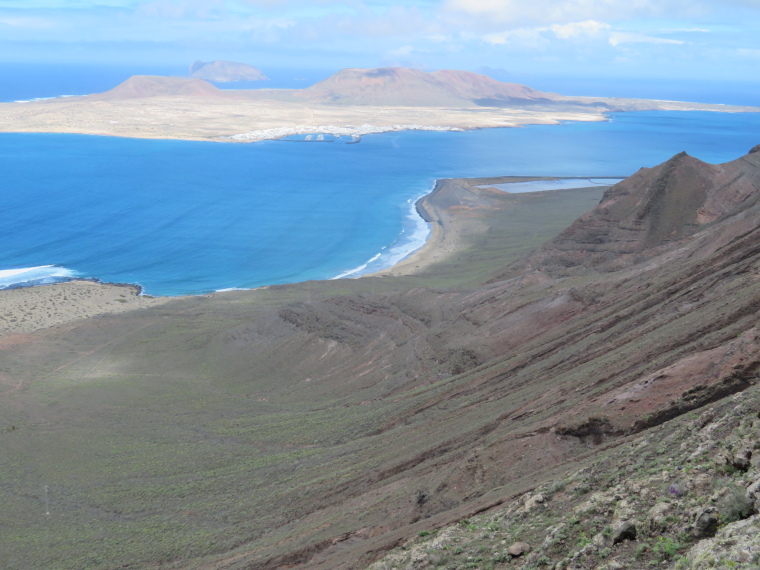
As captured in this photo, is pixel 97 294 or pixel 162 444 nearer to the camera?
pixel 162 444

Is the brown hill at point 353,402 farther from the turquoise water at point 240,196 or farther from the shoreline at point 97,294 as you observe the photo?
the turquoise water at point 240,196

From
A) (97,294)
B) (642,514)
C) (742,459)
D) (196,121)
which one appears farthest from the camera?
(196,121)

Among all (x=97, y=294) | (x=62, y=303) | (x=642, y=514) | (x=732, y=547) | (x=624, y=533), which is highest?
(x=732, y=547)

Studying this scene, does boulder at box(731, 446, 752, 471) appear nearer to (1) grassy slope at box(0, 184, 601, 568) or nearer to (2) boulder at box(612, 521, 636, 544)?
(2) boulder at box(612, 521, 636, 544)

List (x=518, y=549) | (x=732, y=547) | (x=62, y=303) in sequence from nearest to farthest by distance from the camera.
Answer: (x=732, y=547), (x=518, y=549), (x=62, y=303)

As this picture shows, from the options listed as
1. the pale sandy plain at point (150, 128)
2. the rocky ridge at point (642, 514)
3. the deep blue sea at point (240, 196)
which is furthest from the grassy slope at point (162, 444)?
the deep blue sea at point (240, 196)

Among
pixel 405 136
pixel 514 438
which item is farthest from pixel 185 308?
pixel 405 136

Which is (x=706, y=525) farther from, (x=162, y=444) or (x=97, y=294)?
(x=97, y=294)

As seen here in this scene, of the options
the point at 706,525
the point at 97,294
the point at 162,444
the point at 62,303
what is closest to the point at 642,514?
the point at 706,525

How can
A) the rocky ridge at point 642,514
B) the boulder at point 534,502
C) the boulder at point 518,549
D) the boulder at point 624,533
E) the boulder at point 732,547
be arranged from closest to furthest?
the boulder at point 732,547
the rocky ridge at point 642,514
the boulder at point 624,533
the boulder at point 518,549
the boulder at point 534,502

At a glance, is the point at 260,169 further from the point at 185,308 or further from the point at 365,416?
the point at 365,416
